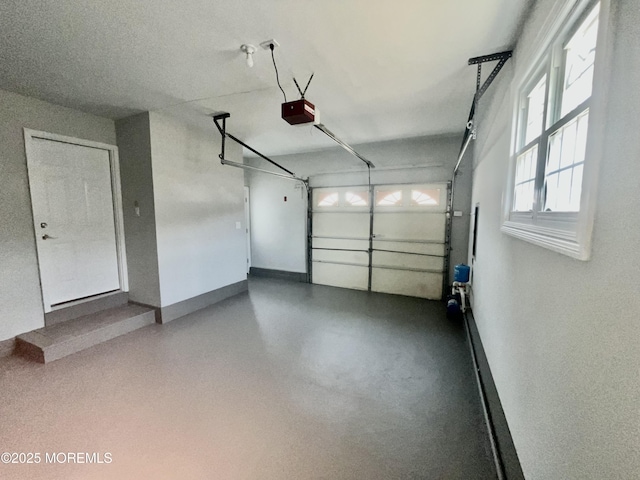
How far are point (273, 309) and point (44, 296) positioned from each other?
2.83 metres

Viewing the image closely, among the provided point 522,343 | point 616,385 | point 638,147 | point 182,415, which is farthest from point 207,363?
point 638,147

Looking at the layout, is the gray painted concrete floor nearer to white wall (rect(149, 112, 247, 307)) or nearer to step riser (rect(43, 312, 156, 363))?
step riser (rect(43, 312, 156, 363))

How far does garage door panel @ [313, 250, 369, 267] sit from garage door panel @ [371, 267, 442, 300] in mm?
315

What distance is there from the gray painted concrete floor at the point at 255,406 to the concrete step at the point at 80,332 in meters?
0.13

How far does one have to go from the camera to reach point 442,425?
6.05 feet

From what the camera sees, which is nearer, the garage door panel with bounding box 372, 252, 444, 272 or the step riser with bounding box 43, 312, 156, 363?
the step riser with bounding box 43, 312, 156, 363

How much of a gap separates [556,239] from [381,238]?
4079 millimetres

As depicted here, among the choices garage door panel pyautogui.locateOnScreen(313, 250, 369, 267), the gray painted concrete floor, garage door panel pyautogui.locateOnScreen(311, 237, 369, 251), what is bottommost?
the gray painted concrete floor

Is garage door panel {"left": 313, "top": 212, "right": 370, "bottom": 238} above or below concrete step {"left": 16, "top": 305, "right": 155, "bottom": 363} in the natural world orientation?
above

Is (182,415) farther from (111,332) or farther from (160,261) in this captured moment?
(160,261)

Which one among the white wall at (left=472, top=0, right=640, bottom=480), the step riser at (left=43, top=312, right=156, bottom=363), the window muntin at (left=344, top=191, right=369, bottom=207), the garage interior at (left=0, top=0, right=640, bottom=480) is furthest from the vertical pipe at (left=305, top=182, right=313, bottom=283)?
the white wall at (left=472, top=0, right=640, bottom=480)

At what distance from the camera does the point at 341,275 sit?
557 cm

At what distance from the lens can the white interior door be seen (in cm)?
301

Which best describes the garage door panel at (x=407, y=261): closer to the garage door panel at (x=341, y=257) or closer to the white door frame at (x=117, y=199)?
the garage door panel at (x=341, y=257)
